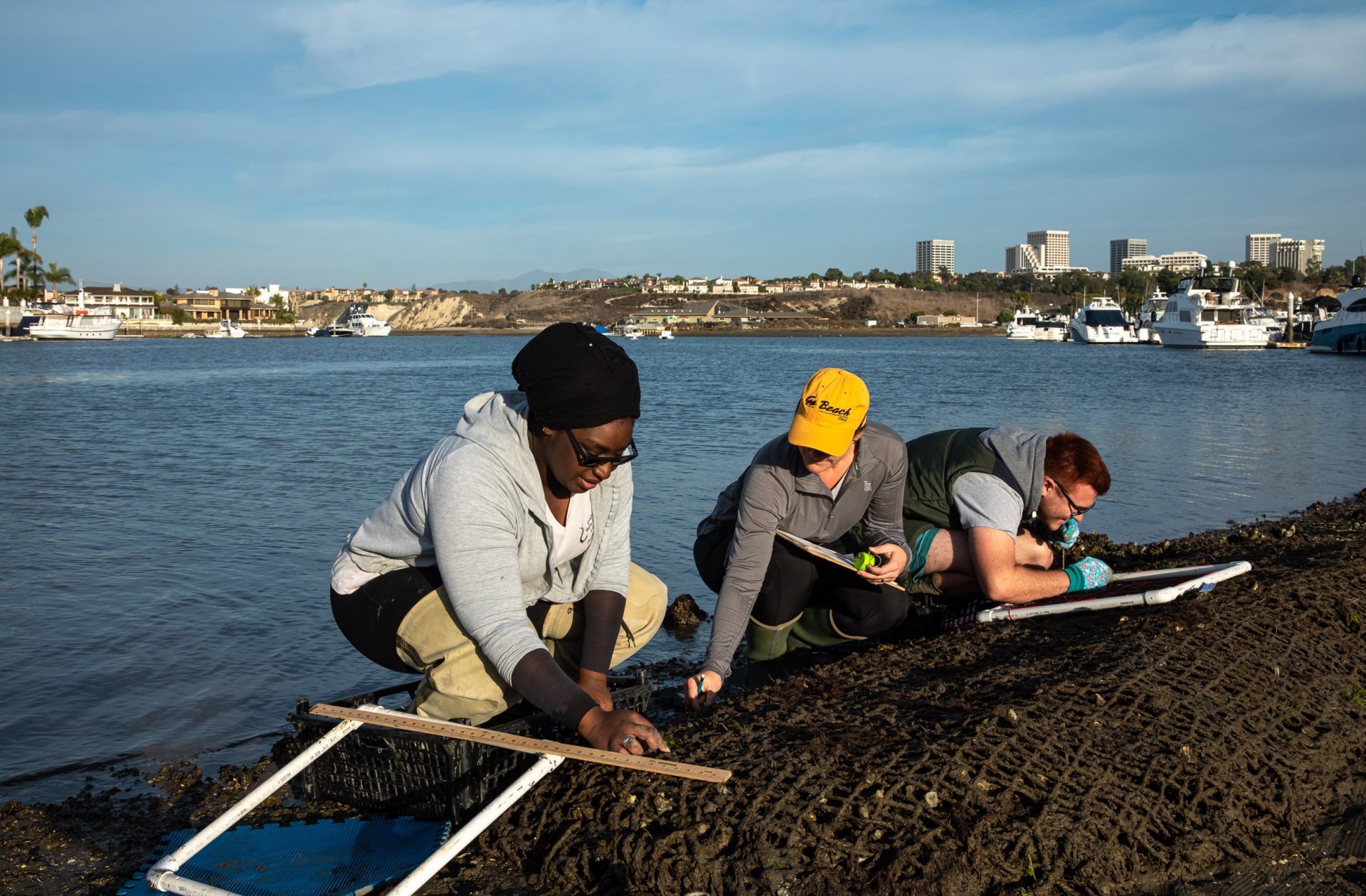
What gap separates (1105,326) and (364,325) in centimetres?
8329

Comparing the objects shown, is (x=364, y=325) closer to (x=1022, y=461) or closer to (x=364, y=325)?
(x=364, y=325)

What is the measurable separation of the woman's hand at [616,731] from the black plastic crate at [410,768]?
0.36 meters

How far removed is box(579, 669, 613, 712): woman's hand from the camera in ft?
9.73

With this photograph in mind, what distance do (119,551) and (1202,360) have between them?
55688mm

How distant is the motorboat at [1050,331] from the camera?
90.8 meters

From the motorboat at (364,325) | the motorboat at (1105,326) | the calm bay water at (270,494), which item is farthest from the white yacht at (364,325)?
the calm bay water at (270,494)

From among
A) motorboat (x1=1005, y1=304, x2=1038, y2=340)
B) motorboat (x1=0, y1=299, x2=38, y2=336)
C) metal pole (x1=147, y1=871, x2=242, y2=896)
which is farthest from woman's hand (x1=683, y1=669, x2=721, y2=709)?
motorboat (x1=0, y1=299, x2=38, y2=336)

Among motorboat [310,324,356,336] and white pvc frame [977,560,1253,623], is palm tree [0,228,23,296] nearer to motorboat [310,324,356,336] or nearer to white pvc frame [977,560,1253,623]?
motorboat [310,324,356,336]

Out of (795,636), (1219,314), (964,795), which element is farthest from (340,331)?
(964,795)

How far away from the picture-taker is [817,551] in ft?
13.1

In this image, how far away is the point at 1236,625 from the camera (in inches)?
152

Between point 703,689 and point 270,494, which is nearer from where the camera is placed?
point 703,689

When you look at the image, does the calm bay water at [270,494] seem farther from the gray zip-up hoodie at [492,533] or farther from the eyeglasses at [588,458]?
the eyeglasses at [588,458]

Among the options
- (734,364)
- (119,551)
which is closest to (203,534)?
(119,551)
